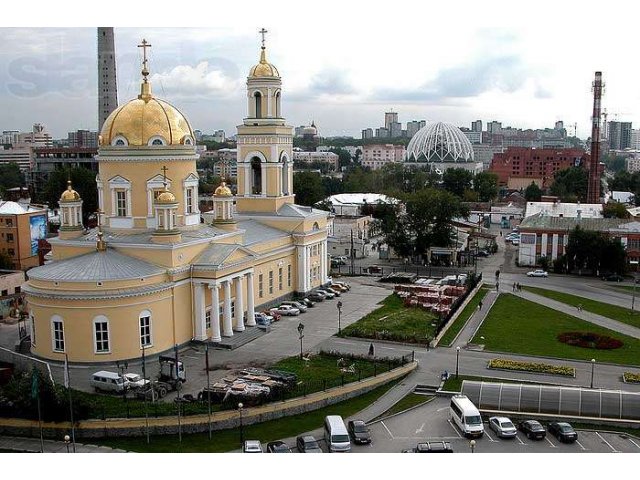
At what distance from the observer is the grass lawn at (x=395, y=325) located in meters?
22.7

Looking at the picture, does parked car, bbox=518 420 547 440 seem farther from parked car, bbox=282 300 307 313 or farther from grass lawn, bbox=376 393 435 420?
parked car, bbox=282 300 307 313

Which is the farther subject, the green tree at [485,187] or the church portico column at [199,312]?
the green tree at [485,187]

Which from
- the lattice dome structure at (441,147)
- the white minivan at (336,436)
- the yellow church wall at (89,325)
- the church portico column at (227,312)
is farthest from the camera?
the lattice dome structure at (441,147)

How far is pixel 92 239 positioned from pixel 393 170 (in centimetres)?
5527

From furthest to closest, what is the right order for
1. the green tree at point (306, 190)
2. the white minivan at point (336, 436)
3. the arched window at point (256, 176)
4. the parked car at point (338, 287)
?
the green tree at point (306, 190) → the parked car at point (338, 287) → the arched window at point (256, 176) → the white minivan at point (336, 436)

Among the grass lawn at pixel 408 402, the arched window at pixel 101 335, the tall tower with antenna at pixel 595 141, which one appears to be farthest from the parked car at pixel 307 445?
the tall tower with antenna at pixel 595 141

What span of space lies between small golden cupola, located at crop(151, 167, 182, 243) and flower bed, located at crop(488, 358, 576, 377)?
9.92 m

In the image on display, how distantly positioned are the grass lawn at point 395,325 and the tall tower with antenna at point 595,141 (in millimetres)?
35048

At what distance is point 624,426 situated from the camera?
1606 centimetres

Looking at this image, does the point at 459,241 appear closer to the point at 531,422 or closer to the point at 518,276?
the point at 518,276

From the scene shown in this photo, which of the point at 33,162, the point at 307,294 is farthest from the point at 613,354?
the point at 33,162

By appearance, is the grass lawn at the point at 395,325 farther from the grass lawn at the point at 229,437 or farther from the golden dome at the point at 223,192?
the golden dome at the point at 223,192

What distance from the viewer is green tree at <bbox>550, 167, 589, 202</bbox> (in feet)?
216

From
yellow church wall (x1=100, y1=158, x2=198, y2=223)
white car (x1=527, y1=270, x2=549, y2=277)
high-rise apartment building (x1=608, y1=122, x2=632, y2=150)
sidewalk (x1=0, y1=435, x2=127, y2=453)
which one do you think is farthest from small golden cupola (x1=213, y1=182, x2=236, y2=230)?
high-rise apartment building (x1=608, y1=122, x2=632, y2=150)
